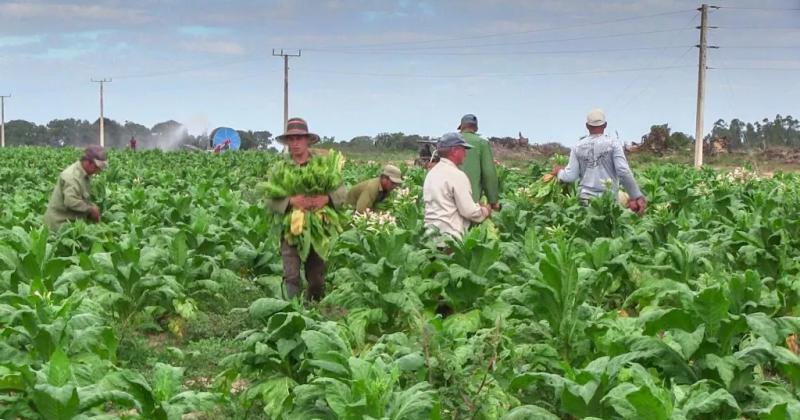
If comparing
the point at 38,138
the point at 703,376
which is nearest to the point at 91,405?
the point at 703,376

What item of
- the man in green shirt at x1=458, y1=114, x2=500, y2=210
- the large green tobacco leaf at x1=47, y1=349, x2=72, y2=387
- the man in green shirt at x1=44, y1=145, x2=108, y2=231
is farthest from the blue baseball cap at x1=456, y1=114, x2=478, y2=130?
the large green tobacco leaf at x1=47, y1=349, x2=72, y2=387

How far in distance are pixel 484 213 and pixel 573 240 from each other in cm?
170

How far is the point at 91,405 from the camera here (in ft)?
17.4

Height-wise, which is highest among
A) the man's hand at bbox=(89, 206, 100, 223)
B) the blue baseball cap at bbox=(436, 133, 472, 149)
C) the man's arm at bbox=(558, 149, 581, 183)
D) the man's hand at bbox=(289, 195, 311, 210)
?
the blue baseball cap at bbox=(436, 133, 472, 149)

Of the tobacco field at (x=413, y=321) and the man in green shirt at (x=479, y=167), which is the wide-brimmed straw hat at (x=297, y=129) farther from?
the man in green shirt at (x=479, y=167)

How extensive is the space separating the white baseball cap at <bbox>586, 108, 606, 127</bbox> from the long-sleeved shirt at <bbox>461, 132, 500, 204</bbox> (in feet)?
3.58

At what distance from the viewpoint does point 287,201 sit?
31.7ft

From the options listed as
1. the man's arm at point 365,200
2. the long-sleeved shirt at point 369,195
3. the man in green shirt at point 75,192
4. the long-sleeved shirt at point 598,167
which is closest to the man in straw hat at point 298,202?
the long-sleeved shirt at point 369,195

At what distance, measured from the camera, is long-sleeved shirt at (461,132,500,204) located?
12.0 m

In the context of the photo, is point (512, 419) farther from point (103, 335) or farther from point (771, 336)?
point (103, 335)

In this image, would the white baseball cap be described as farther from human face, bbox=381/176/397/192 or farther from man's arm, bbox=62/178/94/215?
man's arm, bbox=62/178/94/215

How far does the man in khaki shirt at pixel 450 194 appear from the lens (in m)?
9.59

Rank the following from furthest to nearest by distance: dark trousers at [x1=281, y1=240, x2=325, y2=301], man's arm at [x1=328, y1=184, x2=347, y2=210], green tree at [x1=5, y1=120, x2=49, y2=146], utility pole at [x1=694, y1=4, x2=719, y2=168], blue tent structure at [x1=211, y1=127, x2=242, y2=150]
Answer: green tree at [x1=5, y1=120, x2=49, y2=146] → blue tent structure at [x1=211, y1=127, x2=242, y2=150] → utility pole at [x1=694, y1=4, x2=719, y2=168] → dark trousers at [x1=281, y1=240, x2=325, y2=301] → man's arm at [x1=328, y1=184, x2=347, y2=210]

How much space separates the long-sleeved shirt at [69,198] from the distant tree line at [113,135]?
183 feet
